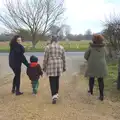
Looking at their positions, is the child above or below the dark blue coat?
below

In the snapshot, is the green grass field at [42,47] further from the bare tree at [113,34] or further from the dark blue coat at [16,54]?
the dark blue coat at [16,54]

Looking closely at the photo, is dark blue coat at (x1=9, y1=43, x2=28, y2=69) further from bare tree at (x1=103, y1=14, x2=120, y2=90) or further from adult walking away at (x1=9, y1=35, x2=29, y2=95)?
bare tree at (x1=103, y1=14, x2=120, y2=90)

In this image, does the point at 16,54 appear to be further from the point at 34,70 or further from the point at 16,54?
the point at 34,70

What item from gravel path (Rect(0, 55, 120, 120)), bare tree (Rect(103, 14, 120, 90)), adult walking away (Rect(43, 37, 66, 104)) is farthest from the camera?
bare tree (Rect(103, 14, 120, 90))

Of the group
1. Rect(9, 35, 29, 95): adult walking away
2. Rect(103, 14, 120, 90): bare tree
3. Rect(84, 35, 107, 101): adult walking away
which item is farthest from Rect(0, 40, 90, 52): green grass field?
Rect(84, 35, 107, 101): adult walking away

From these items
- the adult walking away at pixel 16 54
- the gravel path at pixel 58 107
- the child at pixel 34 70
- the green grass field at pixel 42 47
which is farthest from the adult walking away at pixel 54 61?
the green grass field at pixel 42 47

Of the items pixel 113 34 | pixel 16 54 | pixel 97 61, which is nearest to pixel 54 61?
pixel 97 61

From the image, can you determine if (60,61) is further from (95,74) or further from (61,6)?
(61,6)

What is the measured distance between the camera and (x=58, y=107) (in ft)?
25.2

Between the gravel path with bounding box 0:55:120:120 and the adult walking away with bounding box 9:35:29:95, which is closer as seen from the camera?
the gravel path with bounding box 0:55:120:120

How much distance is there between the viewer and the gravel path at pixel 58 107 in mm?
6945

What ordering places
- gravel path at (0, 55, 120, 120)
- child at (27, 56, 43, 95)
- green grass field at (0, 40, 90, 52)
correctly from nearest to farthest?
gravel path at (0, 55, 120, 120) < child at (27, 56, 43, 95) < green grass field at (0, 40, 90, 52)

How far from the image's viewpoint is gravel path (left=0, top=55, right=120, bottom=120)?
6945mm

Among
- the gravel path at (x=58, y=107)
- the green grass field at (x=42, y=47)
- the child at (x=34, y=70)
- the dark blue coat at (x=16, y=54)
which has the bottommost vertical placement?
the green grass field at (x=42, y=47)
